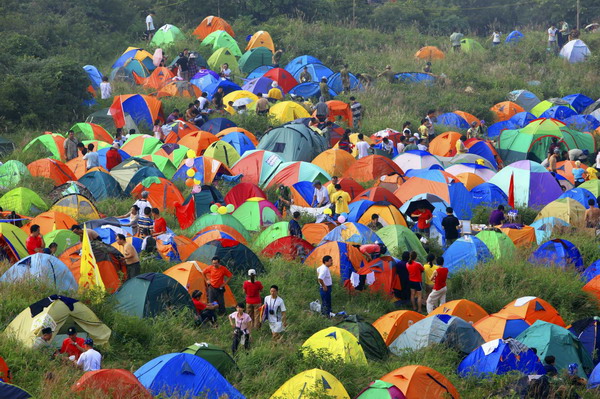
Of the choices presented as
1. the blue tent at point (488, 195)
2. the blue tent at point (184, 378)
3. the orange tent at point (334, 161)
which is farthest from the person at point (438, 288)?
the orange tent at point (334, 161)

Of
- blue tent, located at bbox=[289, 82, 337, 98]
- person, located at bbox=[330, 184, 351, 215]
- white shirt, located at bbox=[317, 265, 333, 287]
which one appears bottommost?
blue tent, located at bbox=[289, 82, 337, 98]

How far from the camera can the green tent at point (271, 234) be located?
1669 centimetres

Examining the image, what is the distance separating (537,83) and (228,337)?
67.8 feet

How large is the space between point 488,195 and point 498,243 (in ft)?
9.93

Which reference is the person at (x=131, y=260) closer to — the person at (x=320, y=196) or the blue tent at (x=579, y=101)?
the person at (x=320, y=196)

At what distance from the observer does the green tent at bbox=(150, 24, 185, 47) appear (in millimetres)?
30711

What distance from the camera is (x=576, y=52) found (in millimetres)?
33156

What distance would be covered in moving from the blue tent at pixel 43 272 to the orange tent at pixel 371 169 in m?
9.06

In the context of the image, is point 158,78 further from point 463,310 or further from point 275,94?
point 463,310

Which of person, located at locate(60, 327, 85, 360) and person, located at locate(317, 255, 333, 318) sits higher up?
person, located at locate(60, 327, 85, 360)

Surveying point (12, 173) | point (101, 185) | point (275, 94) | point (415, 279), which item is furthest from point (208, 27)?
point (415, 279)

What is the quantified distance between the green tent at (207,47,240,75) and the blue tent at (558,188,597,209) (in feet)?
42.2

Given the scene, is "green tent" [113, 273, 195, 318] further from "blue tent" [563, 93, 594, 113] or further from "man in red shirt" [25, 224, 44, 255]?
"blue tent" [563, 93, 594, 113]

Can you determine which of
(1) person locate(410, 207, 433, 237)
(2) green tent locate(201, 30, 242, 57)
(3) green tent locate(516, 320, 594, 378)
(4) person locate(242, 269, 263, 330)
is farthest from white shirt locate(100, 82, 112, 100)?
(3) green tent locate(516, 320, 594, 378)
